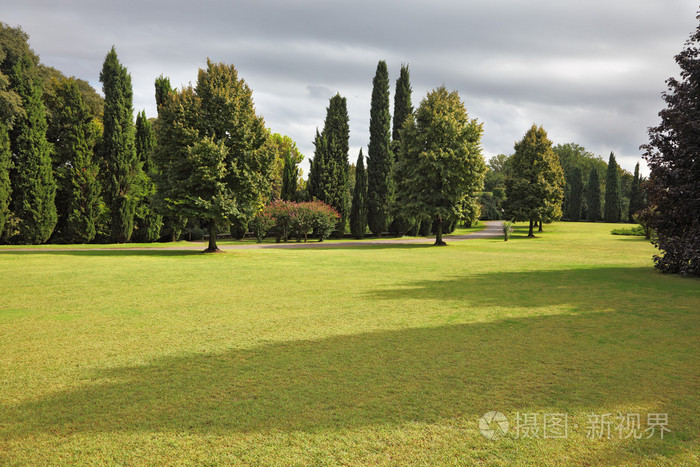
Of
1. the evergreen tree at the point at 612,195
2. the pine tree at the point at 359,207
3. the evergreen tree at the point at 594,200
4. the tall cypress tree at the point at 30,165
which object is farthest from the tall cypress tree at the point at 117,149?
the evergreen tree at the point at 594,200

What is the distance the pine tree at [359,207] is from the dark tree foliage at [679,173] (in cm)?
2587

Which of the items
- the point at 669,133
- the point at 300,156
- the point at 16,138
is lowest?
the point at 669,133

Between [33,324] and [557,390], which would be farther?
[33,324]

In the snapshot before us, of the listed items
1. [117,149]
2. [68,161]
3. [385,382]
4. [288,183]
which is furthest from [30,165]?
[385,382]

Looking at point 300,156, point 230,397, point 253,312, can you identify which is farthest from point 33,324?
point 300,156

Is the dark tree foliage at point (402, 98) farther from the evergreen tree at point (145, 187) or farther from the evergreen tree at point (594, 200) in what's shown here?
the evergreen tree at point (594, 200)

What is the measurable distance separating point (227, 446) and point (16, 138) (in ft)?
101

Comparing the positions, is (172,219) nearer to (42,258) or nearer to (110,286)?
(42,258)

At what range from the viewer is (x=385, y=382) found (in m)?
4.35

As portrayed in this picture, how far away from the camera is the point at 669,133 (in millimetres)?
14305
